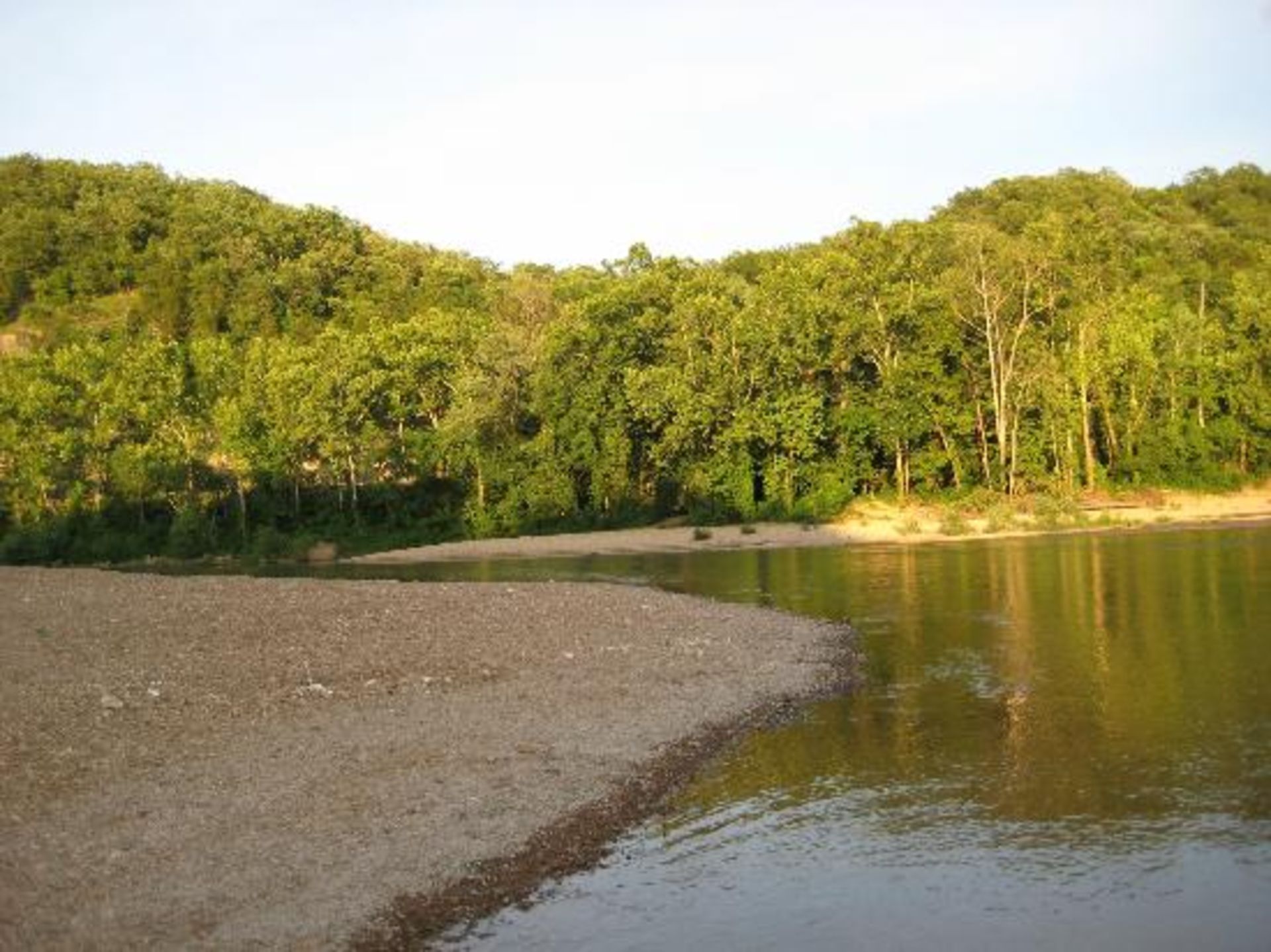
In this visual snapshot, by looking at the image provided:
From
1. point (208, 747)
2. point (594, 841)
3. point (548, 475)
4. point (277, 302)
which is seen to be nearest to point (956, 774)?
point (594, 841)

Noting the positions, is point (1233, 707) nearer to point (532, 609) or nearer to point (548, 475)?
point (532, 609)

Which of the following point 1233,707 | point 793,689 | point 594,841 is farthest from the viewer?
point 793,689

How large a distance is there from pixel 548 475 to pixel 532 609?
3846 centimetres

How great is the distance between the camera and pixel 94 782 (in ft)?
48.3

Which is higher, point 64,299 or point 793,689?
point 64,299

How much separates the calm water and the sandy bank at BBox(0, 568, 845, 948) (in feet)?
3.97

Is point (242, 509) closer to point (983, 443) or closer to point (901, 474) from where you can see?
point (901, 474)

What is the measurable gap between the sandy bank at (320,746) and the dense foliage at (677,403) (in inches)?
1477

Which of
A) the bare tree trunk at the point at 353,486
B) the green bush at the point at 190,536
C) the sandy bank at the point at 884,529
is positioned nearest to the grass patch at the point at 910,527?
the sandy bank at the point at 884,529

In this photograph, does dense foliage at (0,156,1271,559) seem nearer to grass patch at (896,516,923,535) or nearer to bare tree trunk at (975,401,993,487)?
bare tree trunk at (975,401,993,487)

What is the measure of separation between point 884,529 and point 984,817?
48.5m

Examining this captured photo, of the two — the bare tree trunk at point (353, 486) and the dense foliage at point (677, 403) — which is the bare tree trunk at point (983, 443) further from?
the bare tree trunk at point (353, 486)

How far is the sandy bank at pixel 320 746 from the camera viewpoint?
38.0 ft

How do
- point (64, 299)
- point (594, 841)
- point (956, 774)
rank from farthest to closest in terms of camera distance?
point (64, 299) → point (956, 774) → point (594, 841)
